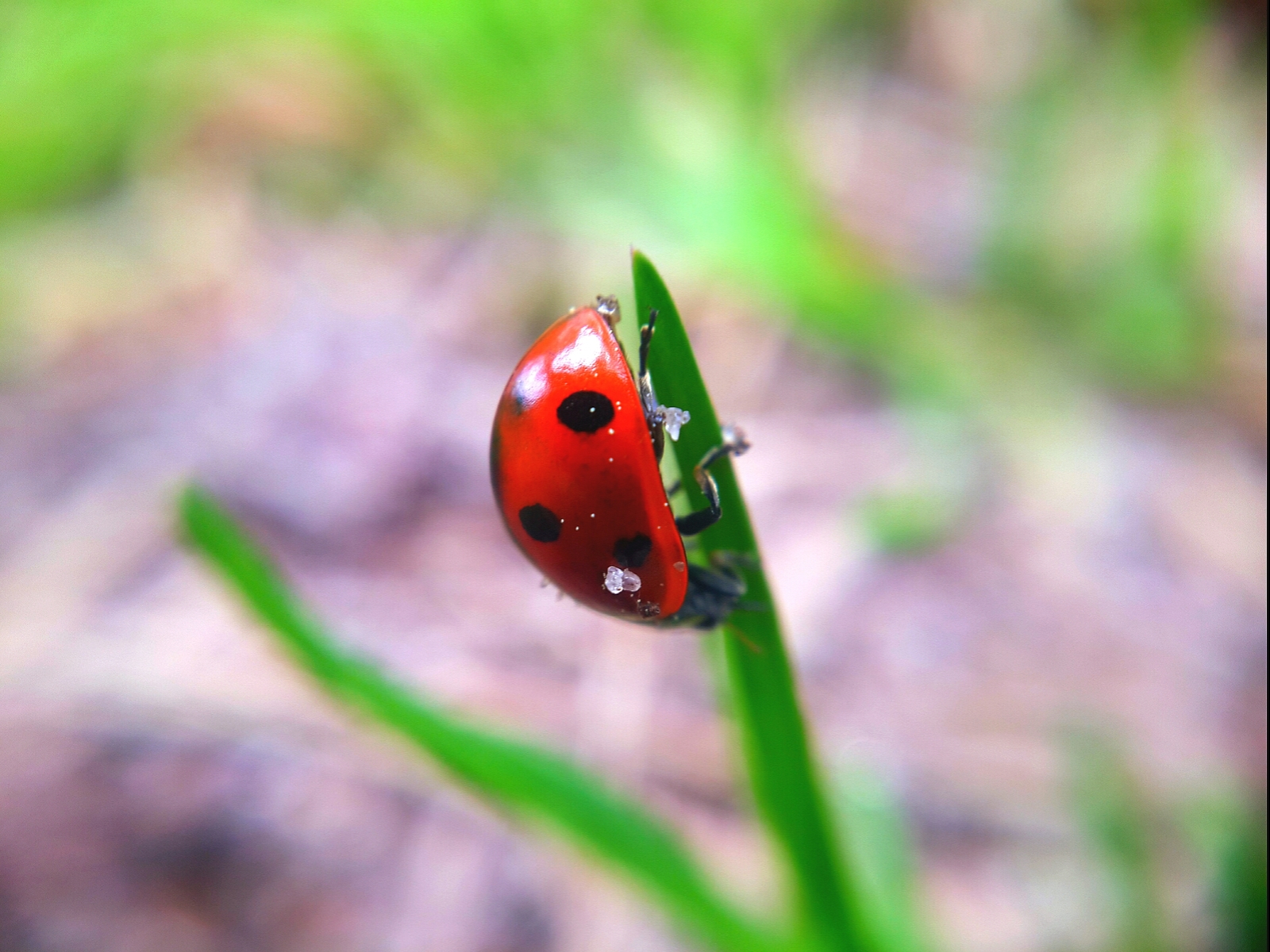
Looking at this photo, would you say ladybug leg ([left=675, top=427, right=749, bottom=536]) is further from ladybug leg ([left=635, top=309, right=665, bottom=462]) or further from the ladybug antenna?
the ladybug antenna

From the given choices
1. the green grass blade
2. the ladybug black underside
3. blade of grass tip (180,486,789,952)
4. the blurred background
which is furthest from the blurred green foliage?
blade of grass tip (180,486,789,952)

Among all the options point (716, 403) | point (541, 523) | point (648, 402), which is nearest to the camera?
point (648, 402)

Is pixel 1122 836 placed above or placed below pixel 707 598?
above

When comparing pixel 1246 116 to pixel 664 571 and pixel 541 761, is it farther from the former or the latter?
pixel 541 761

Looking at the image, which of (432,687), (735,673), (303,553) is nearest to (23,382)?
(303,553)

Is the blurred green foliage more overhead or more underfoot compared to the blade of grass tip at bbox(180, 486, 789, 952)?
more overhead

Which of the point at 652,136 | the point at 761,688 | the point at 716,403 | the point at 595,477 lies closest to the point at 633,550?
the point at 595,477

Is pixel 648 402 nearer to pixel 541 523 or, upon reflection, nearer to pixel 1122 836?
pixel 541 523

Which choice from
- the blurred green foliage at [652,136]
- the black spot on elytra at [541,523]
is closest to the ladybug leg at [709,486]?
the black spot on elytra at [541,523]

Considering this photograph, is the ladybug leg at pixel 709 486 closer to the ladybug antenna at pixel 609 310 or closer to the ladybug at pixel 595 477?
the ladybug at pixel 595 477
